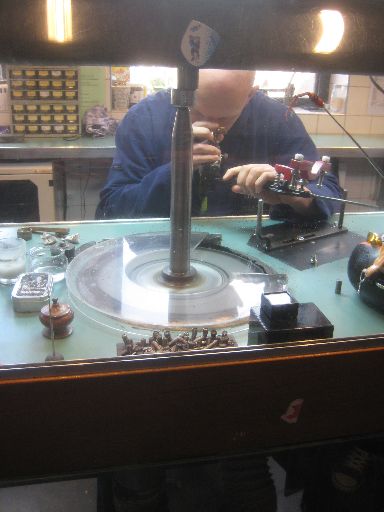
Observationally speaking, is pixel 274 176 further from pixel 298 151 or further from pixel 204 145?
pixel 298 151

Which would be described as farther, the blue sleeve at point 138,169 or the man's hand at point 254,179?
the blue sleeve at point 138,169

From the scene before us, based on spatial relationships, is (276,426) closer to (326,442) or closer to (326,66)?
(326,442)

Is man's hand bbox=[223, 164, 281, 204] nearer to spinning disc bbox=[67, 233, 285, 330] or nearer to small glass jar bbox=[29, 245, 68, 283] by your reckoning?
spinning disc bbox=[67, 233, 285, 330]

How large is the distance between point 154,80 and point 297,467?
94cm

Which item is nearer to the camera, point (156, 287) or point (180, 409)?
point (180, 409)

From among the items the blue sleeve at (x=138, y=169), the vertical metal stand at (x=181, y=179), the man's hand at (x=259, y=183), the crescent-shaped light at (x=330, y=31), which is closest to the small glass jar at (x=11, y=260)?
the vertical metal stand at (x=181, y=179)

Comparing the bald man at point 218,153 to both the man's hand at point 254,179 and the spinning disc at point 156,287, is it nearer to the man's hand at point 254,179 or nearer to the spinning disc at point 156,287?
the man's hand at point 254,179

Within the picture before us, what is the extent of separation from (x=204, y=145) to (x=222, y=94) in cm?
11

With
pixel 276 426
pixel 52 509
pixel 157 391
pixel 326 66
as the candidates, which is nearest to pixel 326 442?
pixel 276 426

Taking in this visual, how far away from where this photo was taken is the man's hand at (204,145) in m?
0.91

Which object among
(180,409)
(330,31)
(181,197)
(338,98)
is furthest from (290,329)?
(338,98)

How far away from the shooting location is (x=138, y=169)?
1403 millimetres

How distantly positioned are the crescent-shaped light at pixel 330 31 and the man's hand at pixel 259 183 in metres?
0.37

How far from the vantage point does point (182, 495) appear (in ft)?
3.83
